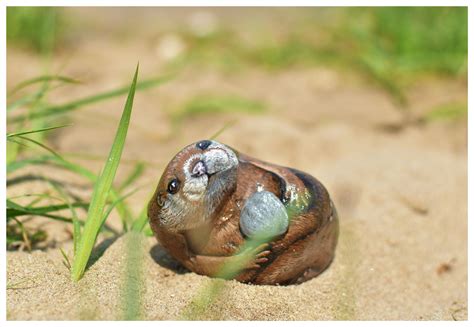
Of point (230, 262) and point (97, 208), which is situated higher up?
point (97, 208)

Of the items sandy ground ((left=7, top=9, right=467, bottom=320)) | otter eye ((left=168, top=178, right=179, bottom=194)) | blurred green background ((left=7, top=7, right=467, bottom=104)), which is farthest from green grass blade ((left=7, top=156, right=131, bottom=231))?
blurred green background ((left=7, top=7, right=467, bottom=104))

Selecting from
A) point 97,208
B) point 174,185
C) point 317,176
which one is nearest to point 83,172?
point 97,208

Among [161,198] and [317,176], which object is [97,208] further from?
[317,176]

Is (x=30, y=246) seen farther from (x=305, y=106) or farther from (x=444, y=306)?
(x=305, y=106)

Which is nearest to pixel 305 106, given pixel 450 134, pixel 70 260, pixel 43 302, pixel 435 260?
pixel 450 134

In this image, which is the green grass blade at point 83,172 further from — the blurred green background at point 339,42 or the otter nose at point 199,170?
the blurred green background at point 339,42

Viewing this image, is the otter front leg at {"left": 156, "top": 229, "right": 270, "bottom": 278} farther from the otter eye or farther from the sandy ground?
the otter eye

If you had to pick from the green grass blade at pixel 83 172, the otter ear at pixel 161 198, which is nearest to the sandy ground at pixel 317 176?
the green grass blade at pixel 83 172

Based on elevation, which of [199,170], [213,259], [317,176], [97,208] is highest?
[199,170]
